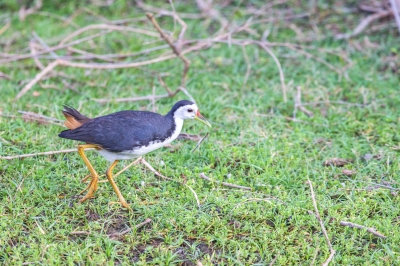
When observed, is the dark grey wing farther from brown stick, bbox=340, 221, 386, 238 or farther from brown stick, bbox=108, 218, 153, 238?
brown stick, bbox=340, 221, 386, 238

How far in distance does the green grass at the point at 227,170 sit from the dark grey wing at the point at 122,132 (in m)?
0.52

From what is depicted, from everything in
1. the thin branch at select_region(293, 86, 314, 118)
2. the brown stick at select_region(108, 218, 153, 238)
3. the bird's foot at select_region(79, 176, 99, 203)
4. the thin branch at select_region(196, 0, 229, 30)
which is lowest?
the thin branch at select_region(293, 86, 314, 118)

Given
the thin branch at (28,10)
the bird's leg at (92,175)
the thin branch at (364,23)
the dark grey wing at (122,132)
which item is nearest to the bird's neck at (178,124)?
the dark grey wing at (122,132)

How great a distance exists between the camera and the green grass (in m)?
4.09

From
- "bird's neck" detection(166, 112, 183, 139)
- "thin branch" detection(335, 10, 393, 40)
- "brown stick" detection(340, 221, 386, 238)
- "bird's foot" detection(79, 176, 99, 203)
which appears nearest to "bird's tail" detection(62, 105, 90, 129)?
"bird's foot" detection(79, 176, 99, 203)

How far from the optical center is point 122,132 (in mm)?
4379

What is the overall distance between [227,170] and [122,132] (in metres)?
1.14

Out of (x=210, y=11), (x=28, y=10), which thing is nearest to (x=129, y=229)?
(x=210, y=11)

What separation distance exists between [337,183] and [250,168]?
0.77m

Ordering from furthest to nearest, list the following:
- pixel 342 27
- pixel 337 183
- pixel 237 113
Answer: pixel 342 27 → pixel 237 113 → pixel 337 183

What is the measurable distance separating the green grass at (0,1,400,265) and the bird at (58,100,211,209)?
0.37 meters

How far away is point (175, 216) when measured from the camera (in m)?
4.38

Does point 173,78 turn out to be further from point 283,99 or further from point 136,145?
point 136,145

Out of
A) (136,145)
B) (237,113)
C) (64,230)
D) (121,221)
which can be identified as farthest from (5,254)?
(237,113)
